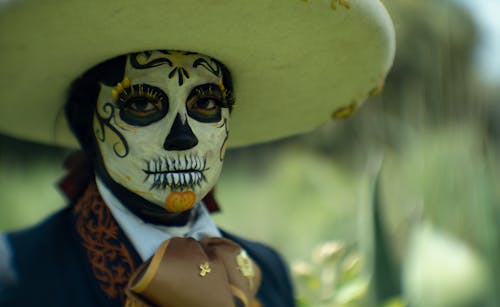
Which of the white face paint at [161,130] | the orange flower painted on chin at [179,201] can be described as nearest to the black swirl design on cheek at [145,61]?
the white face paint at [161,130]

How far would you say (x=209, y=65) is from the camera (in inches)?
65.4

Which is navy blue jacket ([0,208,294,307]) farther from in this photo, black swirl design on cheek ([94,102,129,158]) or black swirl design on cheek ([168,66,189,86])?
black swirl design on cheek ([168,66,189,86])

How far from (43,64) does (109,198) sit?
0.33 meters

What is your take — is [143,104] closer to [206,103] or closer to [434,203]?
[206,103]

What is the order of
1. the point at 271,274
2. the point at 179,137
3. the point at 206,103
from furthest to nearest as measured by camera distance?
the point at 271,274 < the point at 206,103 < the point at 179,137

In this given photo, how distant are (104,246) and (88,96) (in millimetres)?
355

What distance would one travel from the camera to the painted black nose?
1533mm

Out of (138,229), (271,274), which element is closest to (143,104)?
(138,229)

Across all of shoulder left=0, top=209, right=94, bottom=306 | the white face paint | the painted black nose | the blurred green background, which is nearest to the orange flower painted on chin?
the white face paint

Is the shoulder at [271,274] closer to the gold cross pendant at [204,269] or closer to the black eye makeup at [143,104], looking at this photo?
the gold cross pendant at [204,269]

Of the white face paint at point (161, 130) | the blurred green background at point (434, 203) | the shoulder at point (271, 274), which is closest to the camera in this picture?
the white face paint at point (161, 130)

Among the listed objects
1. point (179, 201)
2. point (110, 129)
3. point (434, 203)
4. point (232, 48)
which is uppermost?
point (232, 48)

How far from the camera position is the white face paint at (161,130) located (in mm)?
1552

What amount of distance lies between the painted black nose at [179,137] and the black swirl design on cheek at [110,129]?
98 mm
